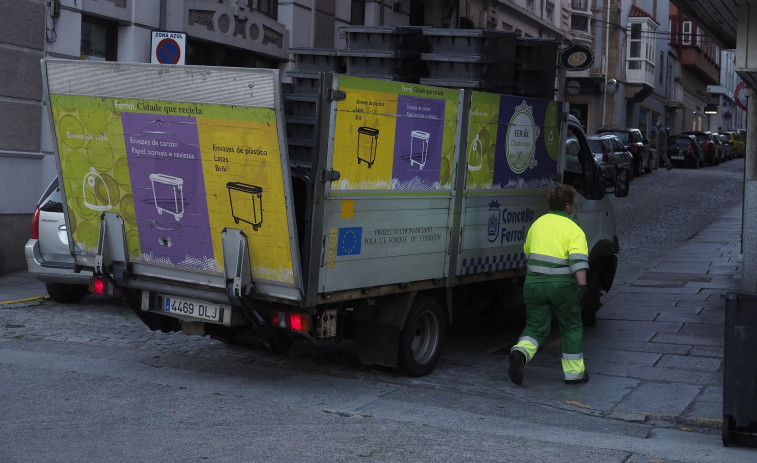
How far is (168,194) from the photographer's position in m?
8.00

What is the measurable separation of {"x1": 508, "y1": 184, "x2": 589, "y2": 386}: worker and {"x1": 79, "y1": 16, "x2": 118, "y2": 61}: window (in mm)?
9449

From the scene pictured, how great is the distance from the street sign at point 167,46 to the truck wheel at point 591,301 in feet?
21.4

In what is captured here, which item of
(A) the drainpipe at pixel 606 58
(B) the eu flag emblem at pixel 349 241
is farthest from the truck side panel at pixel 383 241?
(A) the drainpipe at pixel 606 58

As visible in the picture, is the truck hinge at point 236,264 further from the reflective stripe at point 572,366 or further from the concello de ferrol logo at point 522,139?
the concello de ferrol logo at point 522,139

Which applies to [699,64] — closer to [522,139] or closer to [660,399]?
[522,139]

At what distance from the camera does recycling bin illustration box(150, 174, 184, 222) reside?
793 cm

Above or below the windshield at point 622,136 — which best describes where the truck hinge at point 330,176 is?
below

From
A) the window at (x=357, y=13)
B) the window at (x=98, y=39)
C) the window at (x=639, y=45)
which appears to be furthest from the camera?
the window at (x=639, y=45)

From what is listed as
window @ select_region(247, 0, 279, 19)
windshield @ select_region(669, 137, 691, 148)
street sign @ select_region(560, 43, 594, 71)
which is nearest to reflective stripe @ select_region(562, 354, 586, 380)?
window @ select_region(247, 0, 279, 19)

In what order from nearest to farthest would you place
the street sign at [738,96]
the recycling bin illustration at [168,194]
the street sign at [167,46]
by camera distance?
the recycling bin illustration at [168,194] → the street sign at [167,46] → the street sign at [738,96]

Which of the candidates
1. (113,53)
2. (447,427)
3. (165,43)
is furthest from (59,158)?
(113,53)

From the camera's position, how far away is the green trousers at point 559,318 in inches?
343

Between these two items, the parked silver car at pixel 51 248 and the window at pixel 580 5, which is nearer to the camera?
the parked silver car at pixel 51 248

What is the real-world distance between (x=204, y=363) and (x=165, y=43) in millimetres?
6654
